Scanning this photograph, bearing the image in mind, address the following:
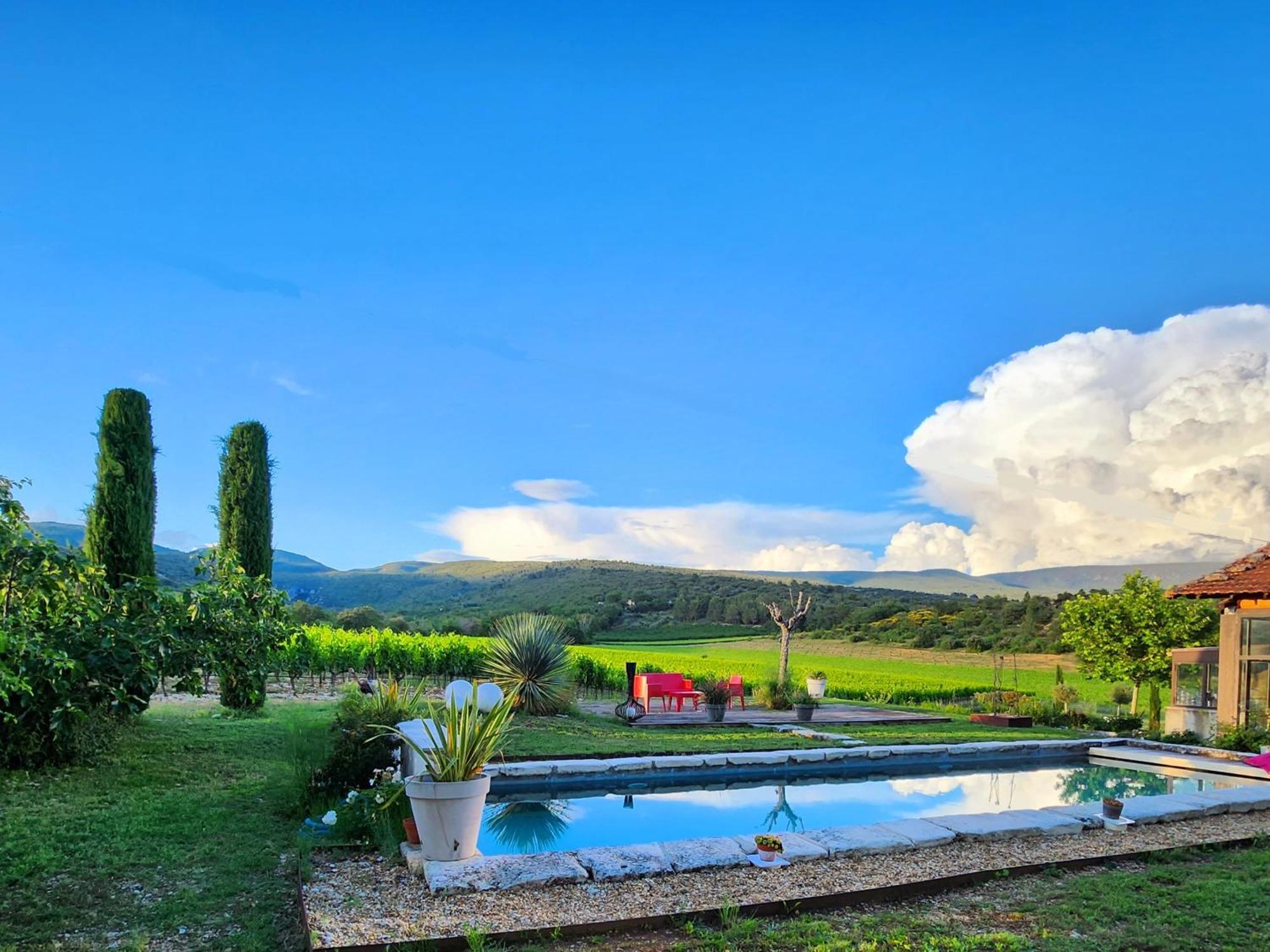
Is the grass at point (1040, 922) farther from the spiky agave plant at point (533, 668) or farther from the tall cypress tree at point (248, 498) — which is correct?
the tall cypress tree at point (248, 498)

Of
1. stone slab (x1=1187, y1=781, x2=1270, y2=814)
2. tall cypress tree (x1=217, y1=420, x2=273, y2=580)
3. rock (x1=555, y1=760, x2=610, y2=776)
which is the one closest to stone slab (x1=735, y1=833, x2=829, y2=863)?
rock (x1=555, y1=760, x2=610, y2=776)

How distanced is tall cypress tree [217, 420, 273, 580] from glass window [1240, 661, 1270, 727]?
15.6 m

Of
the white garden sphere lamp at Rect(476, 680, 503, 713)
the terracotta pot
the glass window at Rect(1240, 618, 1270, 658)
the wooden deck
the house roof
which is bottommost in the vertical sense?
the wooden deck

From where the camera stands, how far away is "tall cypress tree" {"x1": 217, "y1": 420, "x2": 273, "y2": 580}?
44.6 feet

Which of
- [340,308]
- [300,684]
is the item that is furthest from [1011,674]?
[340,308]

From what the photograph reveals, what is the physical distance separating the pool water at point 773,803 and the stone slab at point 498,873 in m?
1.54

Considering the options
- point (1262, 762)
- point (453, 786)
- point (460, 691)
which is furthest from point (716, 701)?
point (453, 786)

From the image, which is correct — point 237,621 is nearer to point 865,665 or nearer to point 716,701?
point 716,701

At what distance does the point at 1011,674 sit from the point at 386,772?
907 inches

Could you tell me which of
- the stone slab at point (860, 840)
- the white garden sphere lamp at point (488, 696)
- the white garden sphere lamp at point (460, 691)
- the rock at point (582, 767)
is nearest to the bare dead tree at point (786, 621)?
the rock at point (582, 767)

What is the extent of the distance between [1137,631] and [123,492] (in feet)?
55.5

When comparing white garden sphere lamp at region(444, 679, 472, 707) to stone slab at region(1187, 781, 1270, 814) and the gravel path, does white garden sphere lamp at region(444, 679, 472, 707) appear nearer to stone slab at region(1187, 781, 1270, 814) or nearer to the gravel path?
the gravel path

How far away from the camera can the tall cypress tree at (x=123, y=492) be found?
10492mm

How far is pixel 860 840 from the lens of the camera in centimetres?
562
